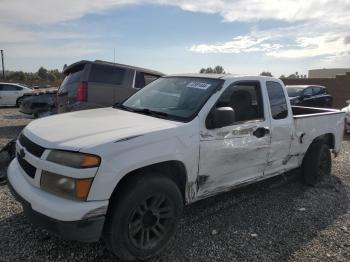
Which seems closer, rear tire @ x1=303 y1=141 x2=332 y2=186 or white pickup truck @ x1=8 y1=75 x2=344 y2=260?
white pickup truck @ x1=8 y1=75 x2=344 y2=260

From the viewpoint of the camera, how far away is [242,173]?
4.34m

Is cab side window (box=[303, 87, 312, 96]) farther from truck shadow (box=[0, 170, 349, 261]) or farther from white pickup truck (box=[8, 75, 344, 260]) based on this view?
white pickup truck (box=[8, 75, 344, 260])

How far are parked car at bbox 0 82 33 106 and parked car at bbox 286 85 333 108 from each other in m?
14.3

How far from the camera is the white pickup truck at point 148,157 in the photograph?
2.88 meters

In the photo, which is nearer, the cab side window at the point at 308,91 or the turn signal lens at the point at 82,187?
the turn signal lens at the point at 82,187

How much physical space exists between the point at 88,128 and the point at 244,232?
2113 mm

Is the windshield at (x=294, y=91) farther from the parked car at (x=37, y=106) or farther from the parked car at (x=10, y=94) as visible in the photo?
the parked car at (x=10, y=94)

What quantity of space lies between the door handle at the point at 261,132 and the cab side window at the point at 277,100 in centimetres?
29

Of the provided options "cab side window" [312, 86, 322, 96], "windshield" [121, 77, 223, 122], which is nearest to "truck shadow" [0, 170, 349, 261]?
"windshield" [121, 77, 223, 122]

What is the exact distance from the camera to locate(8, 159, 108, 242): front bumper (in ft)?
9.23

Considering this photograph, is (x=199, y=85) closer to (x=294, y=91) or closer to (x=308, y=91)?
(x=294, y=91)

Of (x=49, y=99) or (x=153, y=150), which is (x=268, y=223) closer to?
(x=153, y=150)

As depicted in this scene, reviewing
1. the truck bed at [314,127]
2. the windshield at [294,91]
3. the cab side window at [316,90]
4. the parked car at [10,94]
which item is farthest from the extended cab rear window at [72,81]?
→ the parked car at [10,94]

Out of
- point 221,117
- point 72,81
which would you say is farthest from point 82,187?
point 72,81
